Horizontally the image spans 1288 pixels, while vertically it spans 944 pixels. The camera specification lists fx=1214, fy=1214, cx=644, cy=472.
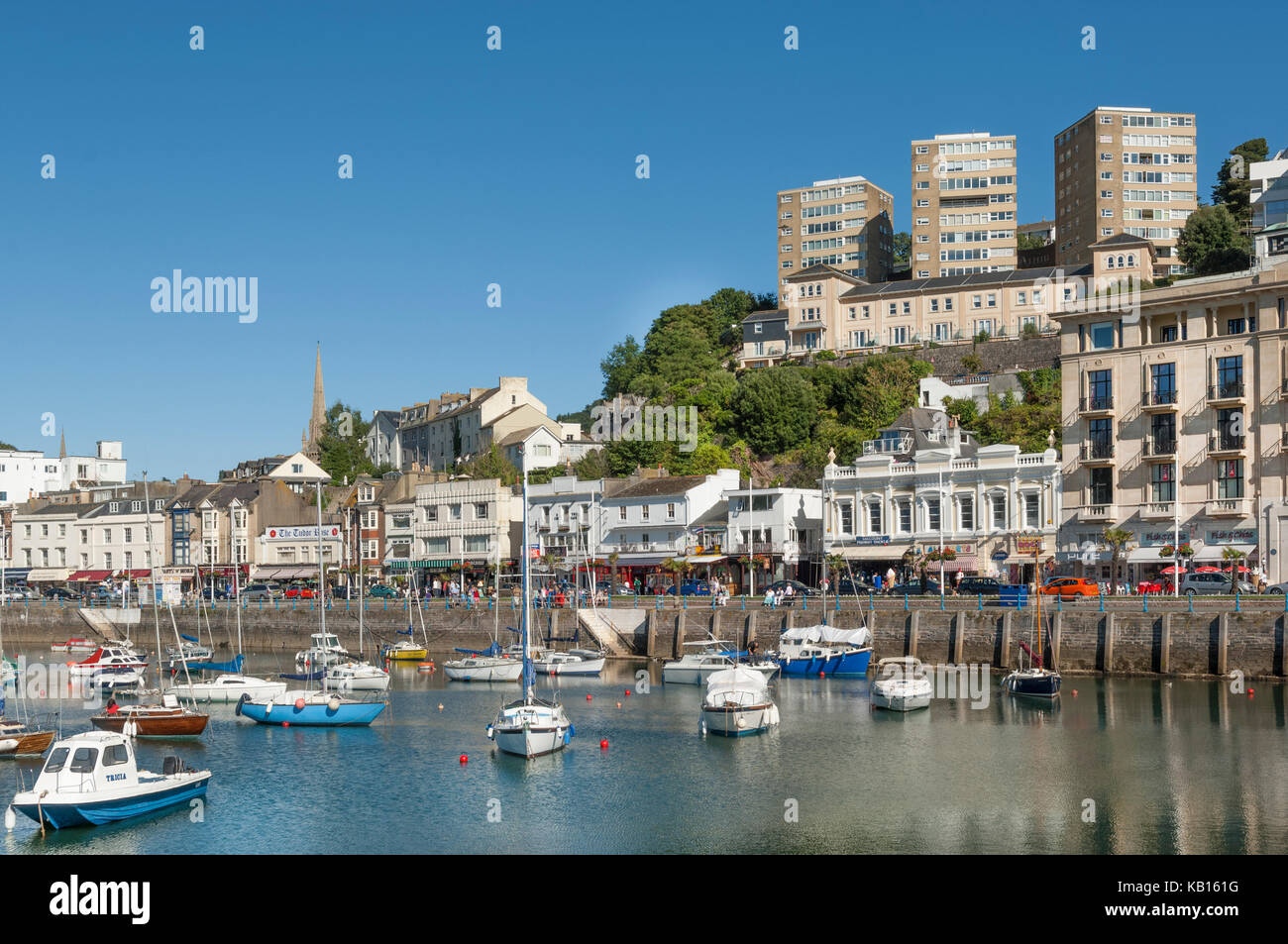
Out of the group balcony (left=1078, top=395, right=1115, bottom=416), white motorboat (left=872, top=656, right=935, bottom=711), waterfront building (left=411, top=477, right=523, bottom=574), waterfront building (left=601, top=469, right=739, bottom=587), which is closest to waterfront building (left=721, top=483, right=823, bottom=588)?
waterfront building (left=601, top=469, right=739, bottom=587)

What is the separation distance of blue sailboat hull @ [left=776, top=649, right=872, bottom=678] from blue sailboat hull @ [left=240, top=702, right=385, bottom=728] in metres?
23.7

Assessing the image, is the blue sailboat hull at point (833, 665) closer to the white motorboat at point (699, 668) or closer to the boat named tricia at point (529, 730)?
the white motorboat at point (699, 668)

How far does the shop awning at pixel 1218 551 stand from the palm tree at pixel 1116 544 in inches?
158

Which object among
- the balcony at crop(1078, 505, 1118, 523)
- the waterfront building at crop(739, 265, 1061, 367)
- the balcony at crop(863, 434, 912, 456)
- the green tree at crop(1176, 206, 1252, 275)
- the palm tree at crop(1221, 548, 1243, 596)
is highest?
the green tree at crop(1176, 206, 1252, 275)

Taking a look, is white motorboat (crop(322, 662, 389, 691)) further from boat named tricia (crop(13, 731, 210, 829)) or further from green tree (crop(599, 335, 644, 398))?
green tree (crop(599, 335, 644, 398))

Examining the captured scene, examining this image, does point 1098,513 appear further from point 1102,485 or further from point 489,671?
point 489,671

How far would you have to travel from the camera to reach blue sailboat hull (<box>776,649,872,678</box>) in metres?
64.8

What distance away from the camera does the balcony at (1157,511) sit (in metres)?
72.8

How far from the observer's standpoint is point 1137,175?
14750cm

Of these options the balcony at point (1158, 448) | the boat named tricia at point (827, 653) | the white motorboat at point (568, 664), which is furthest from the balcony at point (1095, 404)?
the white motorboat at point (568, 664)

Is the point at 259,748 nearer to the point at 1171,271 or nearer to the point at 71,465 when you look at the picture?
the point at 1171,271

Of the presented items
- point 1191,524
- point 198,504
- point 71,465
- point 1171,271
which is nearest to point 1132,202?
point 1171,271

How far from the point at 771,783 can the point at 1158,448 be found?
153 feet
